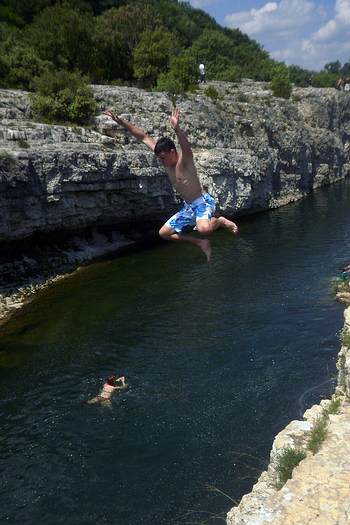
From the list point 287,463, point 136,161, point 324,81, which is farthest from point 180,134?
point 324,81

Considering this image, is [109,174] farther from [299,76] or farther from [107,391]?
[299,76]

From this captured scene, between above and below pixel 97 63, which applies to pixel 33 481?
below

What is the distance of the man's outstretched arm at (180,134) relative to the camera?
26.0ft

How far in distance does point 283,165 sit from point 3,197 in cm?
3302

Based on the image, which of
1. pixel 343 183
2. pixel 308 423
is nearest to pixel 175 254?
pixel 308 423

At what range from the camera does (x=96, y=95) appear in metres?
37.7

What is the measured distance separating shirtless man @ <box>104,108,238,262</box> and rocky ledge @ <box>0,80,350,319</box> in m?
16.8

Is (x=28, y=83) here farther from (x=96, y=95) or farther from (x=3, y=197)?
(x=3, y=197)

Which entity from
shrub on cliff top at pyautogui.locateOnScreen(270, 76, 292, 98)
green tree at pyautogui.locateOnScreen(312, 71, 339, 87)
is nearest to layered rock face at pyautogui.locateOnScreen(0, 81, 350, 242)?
shrub on cliff top at pyautogui.locateOnScreen(270, 76, 292, 98)

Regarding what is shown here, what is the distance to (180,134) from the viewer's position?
8.12 m

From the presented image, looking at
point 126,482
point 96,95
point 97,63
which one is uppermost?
point 97,63

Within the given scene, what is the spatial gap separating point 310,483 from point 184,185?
18.7ft

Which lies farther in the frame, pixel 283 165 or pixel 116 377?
pixel 283 165

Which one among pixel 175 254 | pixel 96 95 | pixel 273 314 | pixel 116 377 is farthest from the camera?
pixel 96 95
